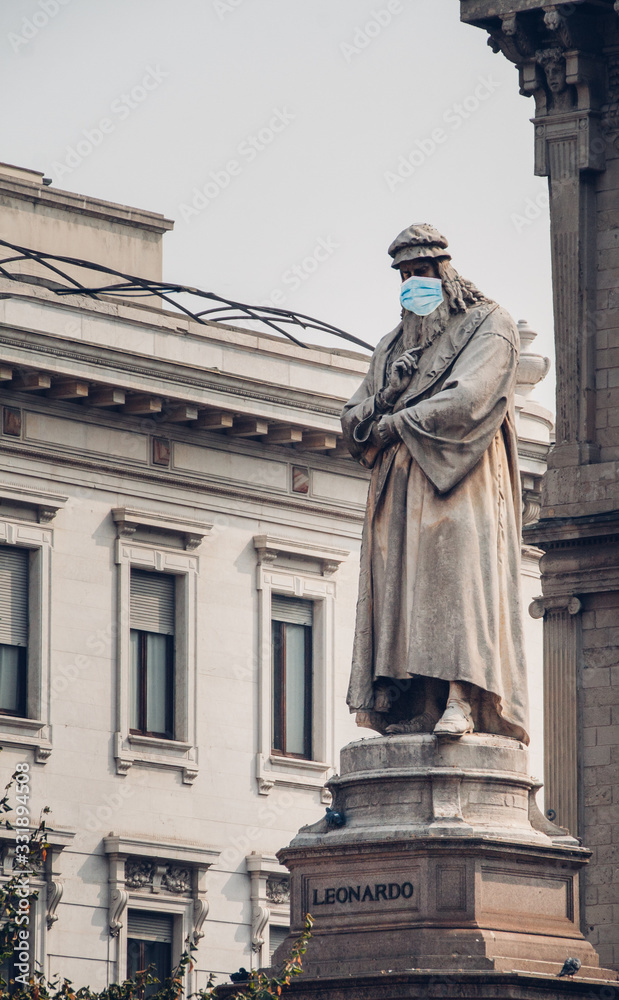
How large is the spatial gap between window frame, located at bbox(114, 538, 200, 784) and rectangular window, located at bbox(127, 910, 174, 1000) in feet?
6.47

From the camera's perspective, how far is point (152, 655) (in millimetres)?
41656

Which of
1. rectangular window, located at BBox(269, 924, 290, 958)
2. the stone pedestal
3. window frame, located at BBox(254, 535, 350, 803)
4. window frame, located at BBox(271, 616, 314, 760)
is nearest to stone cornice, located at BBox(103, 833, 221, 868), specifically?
rectangular window, located at BBox(269, 924, 290, 958)

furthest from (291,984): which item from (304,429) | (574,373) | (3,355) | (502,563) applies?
(304,429)

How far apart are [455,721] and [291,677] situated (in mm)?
25258

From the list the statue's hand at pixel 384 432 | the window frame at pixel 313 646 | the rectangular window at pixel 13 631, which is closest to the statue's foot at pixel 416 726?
the statue's hand at pixel 384 432

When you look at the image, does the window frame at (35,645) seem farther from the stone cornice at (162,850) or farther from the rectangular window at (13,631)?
the stone cornice at (162,850)

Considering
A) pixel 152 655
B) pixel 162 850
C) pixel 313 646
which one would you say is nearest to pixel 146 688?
pixel 152 655

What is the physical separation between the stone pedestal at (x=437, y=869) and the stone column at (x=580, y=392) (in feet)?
46.6

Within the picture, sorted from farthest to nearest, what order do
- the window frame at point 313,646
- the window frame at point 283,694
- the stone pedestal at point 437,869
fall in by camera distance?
the window frame at point 283,694 < the window frame at point 313,646 < the stone pedestal at point 437,869

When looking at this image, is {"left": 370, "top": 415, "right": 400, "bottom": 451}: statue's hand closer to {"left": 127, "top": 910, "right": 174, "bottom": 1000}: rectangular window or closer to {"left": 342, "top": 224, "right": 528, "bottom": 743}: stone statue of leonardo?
{"left": 342, "top": 224, "right": 528, "bottom": 743}: stone statue of leonardo

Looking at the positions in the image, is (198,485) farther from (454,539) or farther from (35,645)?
(454,539)

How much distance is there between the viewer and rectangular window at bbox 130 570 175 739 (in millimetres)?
41406

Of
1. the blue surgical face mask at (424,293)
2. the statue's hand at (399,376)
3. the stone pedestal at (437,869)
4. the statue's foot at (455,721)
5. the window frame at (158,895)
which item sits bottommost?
the stone pedestal at (437,869)

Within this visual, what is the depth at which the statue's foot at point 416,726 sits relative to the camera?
18.5 meters
